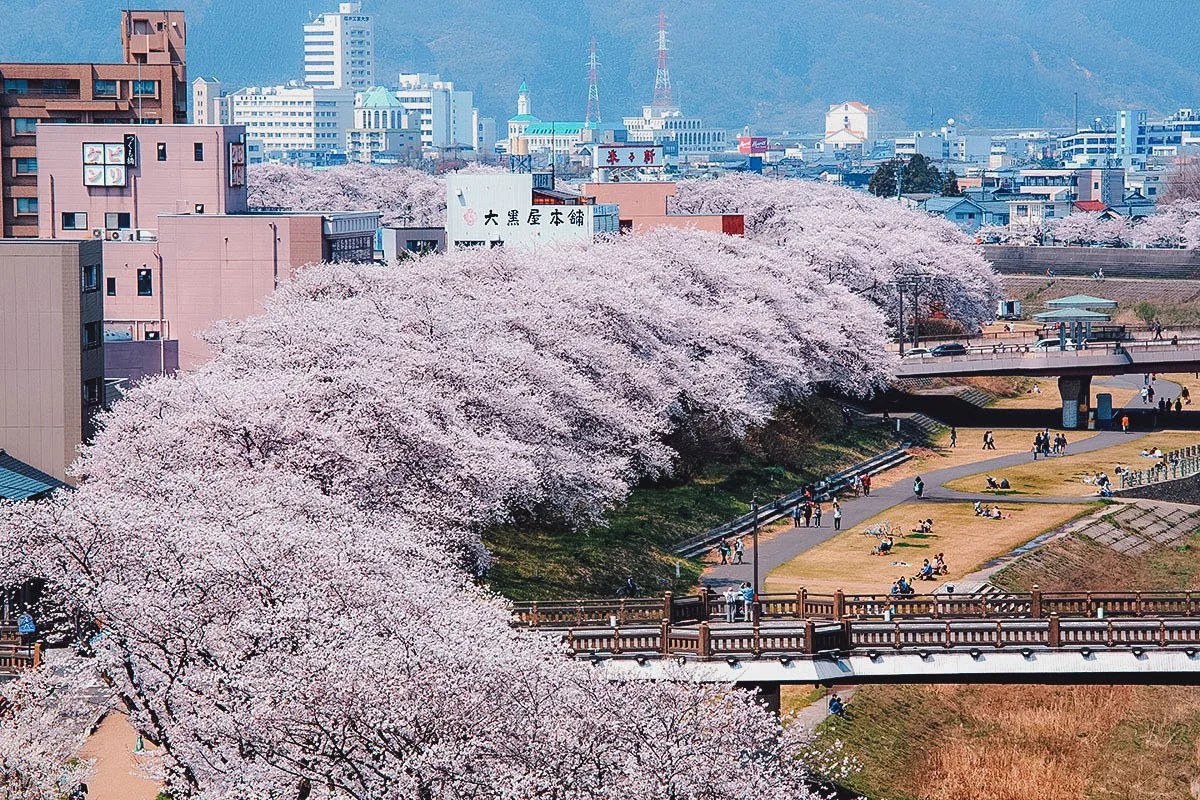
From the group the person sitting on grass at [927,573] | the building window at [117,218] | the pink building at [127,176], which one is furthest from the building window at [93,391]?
the building window at [117,218]

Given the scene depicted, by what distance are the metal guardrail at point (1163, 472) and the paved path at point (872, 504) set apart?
2.38 meters

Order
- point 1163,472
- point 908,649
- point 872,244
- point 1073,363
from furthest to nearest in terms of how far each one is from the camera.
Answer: point 872,244 < point 1073,363 < point 1163,472 < point 908,649

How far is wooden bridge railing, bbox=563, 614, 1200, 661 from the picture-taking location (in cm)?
2903

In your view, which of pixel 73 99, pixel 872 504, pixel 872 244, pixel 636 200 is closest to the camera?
pixel 872 504

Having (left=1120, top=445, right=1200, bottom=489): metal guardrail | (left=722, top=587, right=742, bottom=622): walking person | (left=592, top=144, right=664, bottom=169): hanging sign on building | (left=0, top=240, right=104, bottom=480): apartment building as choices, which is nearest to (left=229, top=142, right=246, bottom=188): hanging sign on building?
(left=0, top=240, right=104, bottom=480): apartment building

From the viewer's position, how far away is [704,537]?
48.9m

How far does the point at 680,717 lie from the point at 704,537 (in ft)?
86.4

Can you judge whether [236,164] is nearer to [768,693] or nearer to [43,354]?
[43,354]

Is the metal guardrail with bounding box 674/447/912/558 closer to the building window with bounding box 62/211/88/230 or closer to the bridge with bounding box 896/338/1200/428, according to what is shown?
the bridge with bounding box 896/338/1200/428

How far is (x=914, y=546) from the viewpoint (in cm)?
4934

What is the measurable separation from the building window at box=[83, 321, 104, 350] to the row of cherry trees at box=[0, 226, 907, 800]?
1.50m

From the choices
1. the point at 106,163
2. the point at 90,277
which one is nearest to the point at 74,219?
the point at 106,163

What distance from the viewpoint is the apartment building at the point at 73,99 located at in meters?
79.1

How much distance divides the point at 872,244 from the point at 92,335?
166 feet
